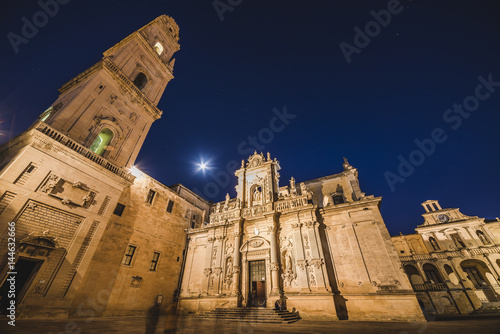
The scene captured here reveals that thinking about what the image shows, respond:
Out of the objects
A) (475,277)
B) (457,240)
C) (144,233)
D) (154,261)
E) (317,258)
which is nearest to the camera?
(317,258)

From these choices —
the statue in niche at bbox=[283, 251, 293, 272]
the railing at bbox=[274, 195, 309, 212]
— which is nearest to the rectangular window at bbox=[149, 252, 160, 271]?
the statue in niche at bbox=[283, 251, 293, 272]

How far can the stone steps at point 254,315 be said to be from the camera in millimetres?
11719

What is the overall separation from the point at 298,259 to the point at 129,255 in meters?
14.7

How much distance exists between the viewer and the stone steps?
461 inches

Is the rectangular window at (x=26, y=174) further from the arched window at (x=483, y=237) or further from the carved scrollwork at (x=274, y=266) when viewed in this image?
the arched window at (x=483, y=237)

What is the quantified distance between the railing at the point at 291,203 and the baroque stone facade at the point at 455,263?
25.5m

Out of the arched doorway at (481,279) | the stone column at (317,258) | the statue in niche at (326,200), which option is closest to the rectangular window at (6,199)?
the stone column at (317,258)

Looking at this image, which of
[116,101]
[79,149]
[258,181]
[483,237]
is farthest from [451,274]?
[116,101]

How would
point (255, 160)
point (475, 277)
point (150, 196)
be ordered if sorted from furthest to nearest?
1. point (475, 277)
2. point (255, 160)
3. point (150, 196)

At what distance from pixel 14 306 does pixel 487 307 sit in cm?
4377

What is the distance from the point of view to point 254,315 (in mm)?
12797

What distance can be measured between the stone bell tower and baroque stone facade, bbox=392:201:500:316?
26.8m

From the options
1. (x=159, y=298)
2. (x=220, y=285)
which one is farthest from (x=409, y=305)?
(x=159, y=298)

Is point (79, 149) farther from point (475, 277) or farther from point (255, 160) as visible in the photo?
point (475, 277)
